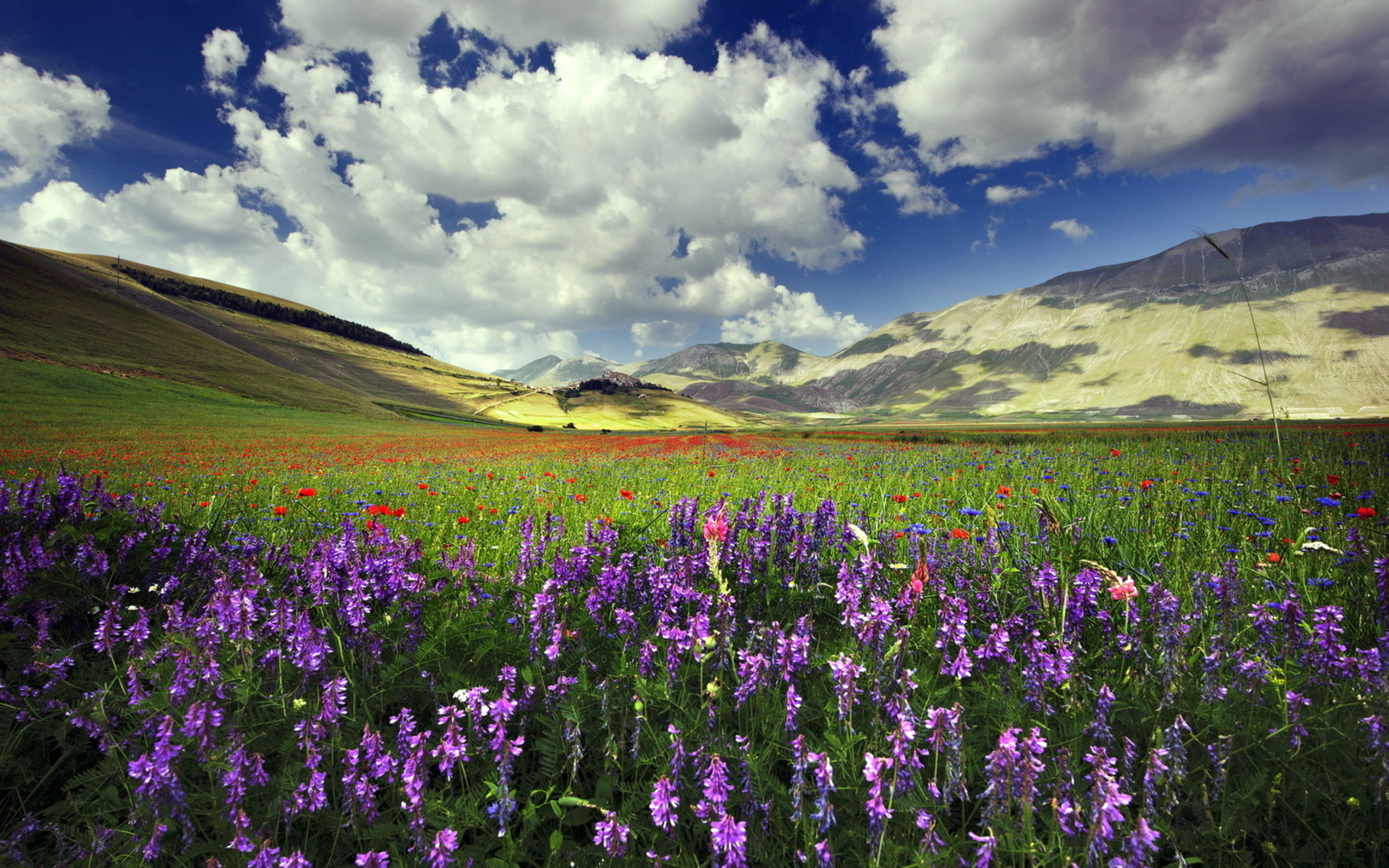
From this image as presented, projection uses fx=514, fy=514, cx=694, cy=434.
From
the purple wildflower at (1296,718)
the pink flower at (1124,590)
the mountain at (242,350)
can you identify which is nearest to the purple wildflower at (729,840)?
the pink flower at (1124,590)

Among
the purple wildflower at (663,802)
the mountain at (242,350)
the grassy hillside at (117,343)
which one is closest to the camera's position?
the purple wildflower at (663,802)

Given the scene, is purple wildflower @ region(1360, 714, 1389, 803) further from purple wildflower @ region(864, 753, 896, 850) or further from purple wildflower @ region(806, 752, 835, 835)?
purple wildflower @ region(806, 752, 835, 835)

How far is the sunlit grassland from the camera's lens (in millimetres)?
1882

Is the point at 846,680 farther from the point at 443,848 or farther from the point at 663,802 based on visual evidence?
the point at 443,848

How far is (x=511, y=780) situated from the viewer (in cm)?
241

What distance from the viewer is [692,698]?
2.79 meters

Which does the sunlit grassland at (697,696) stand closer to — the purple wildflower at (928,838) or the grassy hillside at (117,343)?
the purple wildflower at (928,838)

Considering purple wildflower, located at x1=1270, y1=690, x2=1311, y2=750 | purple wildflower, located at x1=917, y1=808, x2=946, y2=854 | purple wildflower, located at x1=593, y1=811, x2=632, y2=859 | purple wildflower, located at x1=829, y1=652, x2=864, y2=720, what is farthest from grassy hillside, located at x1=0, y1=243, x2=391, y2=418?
purple wildflower, located at x1=1270, y1=690, x2=1311, y2=750

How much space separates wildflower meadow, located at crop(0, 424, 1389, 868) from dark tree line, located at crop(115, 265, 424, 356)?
219148mm

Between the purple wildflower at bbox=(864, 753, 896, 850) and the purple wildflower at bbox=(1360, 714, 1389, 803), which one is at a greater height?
the purple wildflower at bbox=(1360, 714, 1389, 803)

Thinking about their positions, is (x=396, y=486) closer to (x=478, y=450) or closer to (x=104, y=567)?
(x=104, y=567)

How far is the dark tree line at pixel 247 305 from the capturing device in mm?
166625

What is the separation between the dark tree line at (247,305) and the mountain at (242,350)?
473 mm

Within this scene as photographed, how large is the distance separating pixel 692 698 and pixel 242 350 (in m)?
141
